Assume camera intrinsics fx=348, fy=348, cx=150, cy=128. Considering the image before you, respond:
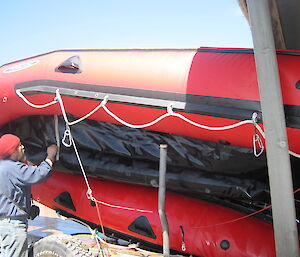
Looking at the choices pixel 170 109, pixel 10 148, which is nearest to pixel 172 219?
pixel 170 109

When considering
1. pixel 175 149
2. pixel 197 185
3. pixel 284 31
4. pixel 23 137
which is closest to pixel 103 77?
pixel 175 149

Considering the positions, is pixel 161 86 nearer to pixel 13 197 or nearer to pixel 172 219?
pixel 172 219

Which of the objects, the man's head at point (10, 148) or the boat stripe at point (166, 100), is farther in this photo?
the man's head at point (10, 148)

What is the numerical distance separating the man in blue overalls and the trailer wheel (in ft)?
0.42

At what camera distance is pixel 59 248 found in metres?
2.34

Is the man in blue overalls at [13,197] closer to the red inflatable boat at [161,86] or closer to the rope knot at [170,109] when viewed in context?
the red inflatable boat at [161,86]

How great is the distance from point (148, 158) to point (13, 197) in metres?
1.02

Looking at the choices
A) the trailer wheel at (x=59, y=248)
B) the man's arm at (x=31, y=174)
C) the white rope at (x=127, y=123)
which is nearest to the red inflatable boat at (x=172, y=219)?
the trailer wheel at (x=59, y=248)

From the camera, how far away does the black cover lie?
244 centimetres

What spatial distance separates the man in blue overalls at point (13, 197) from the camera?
2268 millimetres

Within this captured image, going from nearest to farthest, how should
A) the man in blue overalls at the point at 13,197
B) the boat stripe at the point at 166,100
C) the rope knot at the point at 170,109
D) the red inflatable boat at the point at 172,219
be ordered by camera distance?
the boat stripe at the point at 166,100
the rope knot at the point at 170,109
the man in blue overalls at the point at 13,197
the red inflatable boat at the point at 172,219

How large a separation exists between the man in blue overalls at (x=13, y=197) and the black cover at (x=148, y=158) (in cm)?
65

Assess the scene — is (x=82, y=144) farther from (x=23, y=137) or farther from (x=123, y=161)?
(x=23, y=137)

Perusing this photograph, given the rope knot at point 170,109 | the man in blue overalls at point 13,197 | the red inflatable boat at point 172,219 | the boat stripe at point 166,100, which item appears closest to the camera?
the boat stripe at point 166,100
